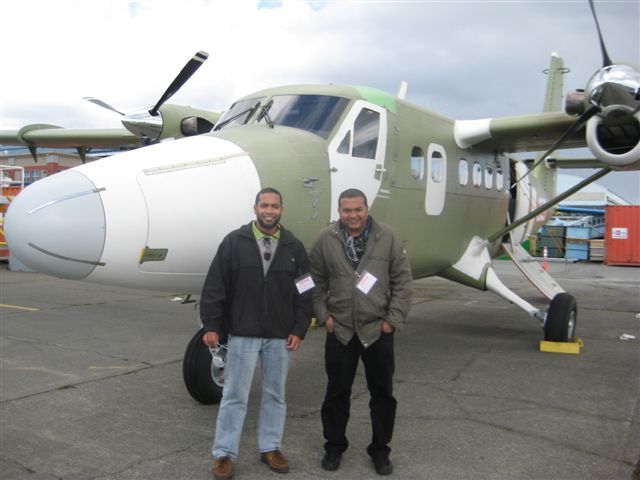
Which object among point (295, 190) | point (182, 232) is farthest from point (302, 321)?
point (295, 190)

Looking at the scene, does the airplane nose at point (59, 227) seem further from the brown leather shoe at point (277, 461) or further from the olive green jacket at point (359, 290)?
the brown leather shoe at point (277, 461)

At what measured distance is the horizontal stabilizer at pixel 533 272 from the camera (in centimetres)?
945

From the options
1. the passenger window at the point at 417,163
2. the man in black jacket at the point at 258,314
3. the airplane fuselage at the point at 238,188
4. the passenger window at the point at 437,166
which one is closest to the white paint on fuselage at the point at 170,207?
the airplane fuselage at the point at 238,188

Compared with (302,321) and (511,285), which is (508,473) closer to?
(302,321)

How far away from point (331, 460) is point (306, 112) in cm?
329

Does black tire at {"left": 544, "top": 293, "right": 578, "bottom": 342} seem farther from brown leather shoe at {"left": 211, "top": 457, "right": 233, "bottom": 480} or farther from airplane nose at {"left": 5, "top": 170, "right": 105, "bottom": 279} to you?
airplane nose at {"left": 5, "top": 170, "right": 105, "bottom": 279}

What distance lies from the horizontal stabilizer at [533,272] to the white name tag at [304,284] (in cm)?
643

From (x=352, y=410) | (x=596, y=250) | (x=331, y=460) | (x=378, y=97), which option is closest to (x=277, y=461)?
(x=331, y=460)

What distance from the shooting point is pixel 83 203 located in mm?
3955

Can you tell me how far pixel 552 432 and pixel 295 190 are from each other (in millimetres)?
2862

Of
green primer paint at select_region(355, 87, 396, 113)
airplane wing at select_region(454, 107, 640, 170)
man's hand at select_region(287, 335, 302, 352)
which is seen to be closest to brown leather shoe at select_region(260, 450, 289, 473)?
man's hand at select_region(287, 335, 302, 352)

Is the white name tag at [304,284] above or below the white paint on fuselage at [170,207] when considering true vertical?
below

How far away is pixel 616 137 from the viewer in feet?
22.2

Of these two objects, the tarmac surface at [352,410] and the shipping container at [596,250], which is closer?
the tarmac surface at [352,410]
